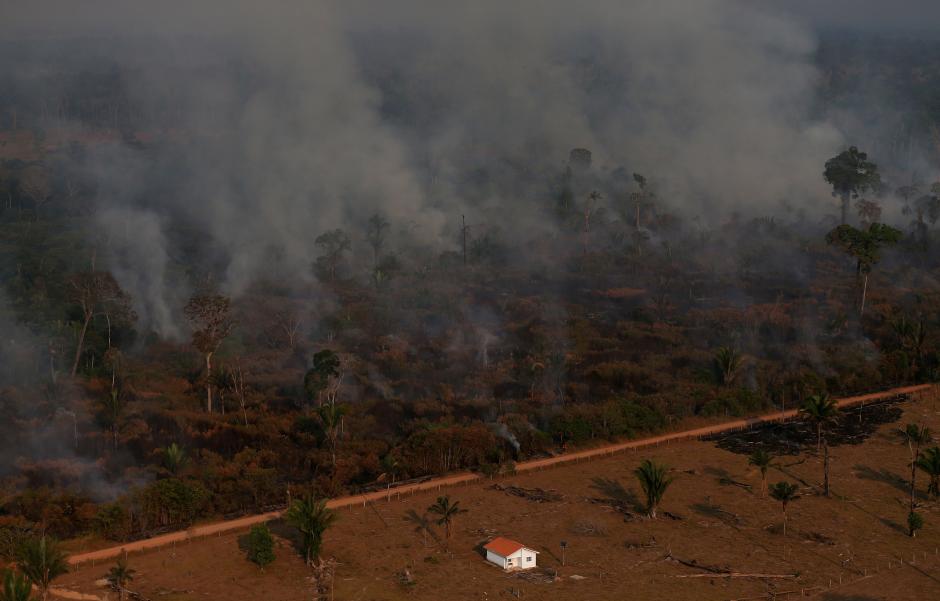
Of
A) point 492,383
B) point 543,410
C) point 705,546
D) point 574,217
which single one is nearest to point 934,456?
point 705,546

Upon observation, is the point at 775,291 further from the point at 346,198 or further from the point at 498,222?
the point at 346,198

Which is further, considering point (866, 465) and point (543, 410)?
point (543, 410)

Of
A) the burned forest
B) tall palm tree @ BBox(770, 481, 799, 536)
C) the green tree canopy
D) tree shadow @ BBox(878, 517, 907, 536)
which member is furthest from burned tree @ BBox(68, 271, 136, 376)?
the green tree canopy

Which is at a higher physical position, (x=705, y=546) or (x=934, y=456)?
(x=934, y=456)

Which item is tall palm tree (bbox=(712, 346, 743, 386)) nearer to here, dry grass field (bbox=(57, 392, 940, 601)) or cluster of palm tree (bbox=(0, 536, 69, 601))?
dry grass field (bbox=(57, 392, 940, 601))

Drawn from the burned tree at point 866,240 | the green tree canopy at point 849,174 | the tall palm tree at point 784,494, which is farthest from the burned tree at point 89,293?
the green tree canopy at point 849,174

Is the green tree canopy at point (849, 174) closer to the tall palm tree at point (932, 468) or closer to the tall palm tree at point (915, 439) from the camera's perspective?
the tall palm tree at point (915, 439)

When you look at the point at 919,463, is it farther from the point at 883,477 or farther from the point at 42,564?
the point at 42,564
